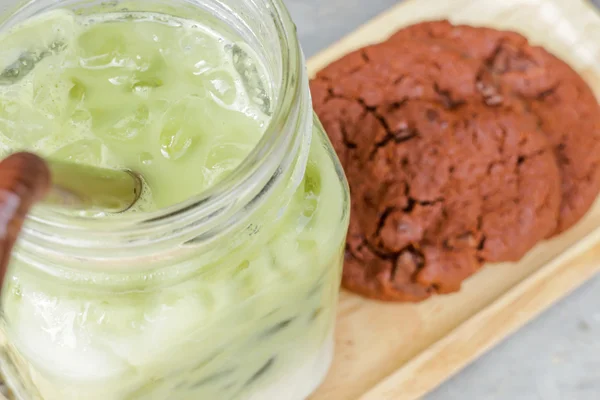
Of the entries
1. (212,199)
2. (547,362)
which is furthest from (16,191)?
(547,362)

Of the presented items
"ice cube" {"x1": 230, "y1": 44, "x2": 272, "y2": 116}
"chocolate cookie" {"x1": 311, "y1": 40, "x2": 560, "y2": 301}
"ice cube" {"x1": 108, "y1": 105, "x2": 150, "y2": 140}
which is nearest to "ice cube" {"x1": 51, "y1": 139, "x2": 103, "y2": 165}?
"ice cube" {"x1": 108, "y1": 105, "x2": 150, "y2": 140}

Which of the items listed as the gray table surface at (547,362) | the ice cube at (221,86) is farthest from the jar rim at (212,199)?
the gray table surface at (547,362)

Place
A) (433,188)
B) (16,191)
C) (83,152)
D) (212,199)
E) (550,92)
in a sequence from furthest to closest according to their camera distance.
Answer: (550,92)
(433,188)
(83,152)
(212,199)
(16,191)

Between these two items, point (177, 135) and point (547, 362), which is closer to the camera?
point (177, 135)

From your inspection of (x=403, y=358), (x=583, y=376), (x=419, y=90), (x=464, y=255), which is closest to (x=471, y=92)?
(x=419, y=90)

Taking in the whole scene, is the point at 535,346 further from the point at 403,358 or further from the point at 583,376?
the point at 403,358

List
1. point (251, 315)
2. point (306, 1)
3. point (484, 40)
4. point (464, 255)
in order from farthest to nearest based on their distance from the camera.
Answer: point (306, 1) → point (484, 40) → point (464, 255) → point (251, 315)

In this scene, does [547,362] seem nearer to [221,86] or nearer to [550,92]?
[550,92]
